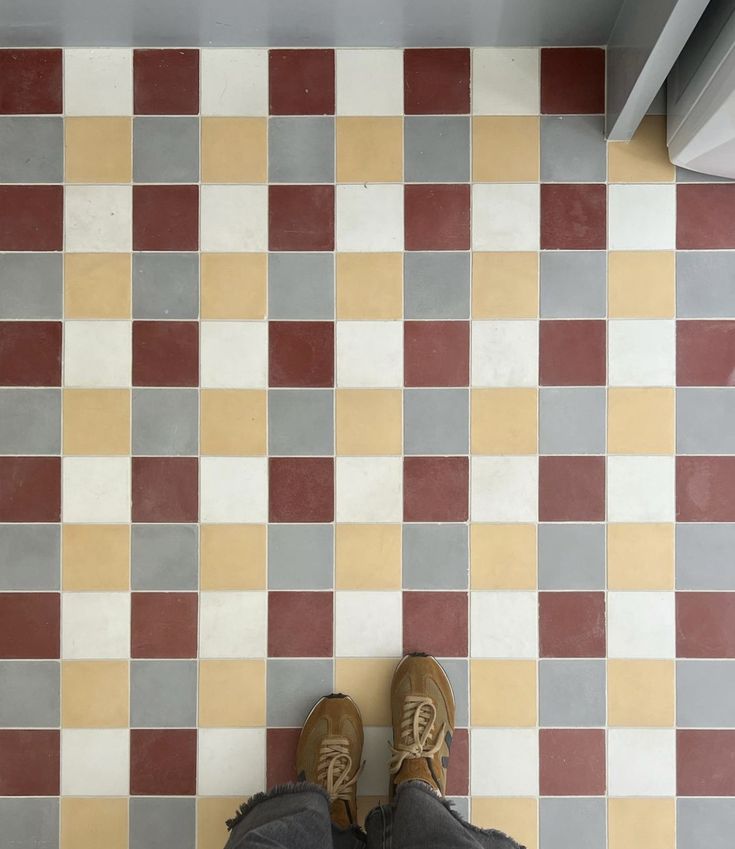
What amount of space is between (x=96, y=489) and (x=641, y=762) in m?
1.17

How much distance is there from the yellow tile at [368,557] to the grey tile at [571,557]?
279 millimetres

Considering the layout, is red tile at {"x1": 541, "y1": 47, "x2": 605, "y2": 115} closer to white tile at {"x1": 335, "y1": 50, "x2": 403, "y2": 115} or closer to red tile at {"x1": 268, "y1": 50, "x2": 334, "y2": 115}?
white tile at {"x1": 335, "y1": 50, "x2": 403, "y2": 115}

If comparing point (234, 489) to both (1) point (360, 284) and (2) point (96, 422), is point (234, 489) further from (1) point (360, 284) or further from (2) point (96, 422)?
(1) point (360, 284)

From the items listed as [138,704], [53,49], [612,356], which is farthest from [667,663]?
[53,49]

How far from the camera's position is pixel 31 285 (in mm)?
1412

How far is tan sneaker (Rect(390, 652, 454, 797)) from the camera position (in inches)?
52.9

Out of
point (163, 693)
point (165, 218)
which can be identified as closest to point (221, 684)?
point (163, 693)

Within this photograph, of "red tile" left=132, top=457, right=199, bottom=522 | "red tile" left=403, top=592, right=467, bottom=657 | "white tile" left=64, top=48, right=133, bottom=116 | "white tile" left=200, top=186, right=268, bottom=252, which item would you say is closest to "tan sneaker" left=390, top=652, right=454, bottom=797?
"red tile" left=403, top=592, right=467, bottom=657

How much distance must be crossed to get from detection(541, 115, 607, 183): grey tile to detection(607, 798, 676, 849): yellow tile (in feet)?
3.94

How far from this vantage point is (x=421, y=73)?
4.58 ft

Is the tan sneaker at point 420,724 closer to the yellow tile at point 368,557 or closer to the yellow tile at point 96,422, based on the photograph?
the yellow tile at point 368,557

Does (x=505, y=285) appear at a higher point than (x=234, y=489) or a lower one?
higher

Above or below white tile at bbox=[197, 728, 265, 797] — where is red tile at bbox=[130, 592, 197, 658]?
above

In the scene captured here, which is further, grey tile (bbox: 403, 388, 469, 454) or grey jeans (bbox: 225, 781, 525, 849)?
grey tile (bbox: 403, 388, 469, 454)
